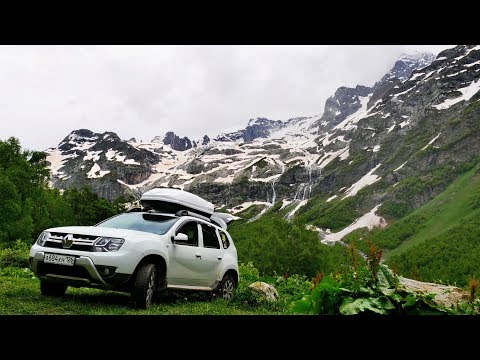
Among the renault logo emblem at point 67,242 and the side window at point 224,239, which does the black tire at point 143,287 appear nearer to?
the renault logo emblem at point 67,242

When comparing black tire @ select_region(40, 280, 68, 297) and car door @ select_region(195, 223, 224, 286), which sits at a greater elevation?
car door @ select_region(195, 223, 224, 286)

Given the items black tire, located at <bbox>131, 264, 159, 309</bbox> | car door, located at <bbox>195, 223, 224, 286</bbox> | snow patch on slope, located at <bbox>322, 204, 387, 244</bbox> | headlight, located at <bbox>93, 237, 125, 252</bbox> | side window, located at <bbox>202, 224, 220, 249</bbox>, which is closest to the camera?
headlight, located at <bbox>93, 237, 125, 252</bbox>

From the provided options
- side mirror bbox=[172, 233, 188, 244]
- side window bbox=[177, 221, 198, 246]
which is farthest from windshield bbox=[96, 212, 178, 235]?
side window bbox=[177, 221, 198, 246]

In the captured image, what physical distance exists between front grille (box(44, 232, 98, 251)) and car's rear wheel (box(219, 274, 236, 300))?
4.20m

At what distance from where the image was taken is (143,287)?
9156 millimetres

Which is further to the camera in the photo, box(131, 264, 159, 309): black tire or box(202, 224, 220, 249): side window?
box(202, 224, 220, 249): side window

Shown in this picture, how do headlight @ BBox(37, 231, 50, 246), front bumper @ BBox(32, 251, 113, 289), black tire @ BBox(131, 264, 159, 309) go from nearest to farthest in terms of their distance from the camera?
front bumper @ BBox(32, 251, 113, 289), black tire @ BBox(131, 264, 159, 309), headlight @ BBox(37, 231, 50, 246)

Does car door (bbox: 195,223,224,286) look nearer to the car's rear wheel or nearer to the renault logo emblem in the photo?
the car's rear wheel

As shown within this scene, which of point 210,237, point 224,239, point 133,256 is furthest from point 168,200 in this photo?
point 133,256

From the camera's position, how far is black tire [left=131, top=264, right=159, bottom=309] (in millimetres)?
9148

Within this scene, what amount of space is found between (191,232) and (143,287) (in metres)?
2.44

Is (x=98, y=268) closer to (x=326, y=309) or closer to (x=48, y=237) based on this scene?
(x=48, y=237)
